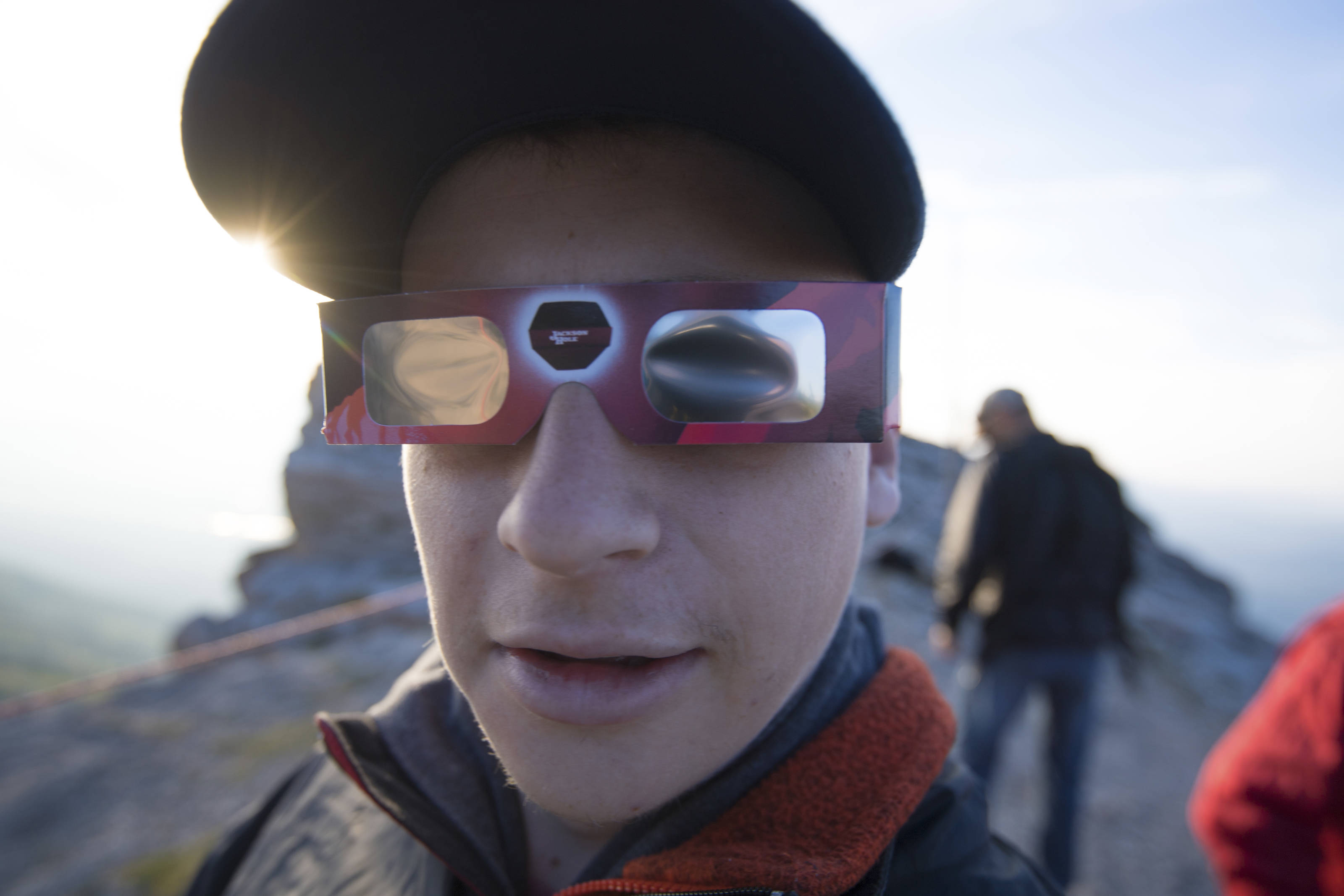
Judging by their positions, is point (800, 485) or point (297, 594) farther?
point (297, 594)

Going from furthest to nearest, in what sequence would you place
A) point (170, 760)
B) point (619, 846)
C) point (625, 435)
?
Answer: point (170, 760)
point (619, 846)
point (625, 435)

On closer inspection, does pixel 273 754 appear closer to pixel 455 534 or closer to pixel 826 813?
pixel 455 534

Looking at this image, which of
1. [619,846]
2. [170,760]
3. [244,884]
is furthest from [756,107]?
[170,760]

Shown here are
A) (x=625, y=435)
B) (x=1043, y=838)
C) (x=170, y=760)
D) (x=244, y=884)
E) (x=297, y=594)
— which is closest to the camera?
(x=625, y=435)

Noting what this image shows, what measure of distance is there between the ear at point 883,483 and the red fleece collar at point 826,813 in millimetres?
333

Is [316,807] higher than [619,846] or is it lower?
lower

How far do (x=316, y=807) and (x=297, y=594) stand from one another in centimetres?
684

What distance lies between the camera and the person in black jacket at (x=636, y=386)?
91cm

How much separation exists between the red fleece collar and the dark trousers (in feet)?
8.54

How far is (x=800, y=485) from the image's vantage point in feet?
3.19

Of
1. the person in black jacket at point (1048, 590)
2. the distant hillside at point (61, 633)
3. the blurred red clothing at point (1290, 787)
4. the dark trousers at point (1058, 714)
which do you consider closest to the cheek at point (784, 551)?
the blurred red clothing at point (1290, 787)

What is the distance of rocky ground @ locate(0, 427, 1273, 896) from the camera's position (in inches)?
123

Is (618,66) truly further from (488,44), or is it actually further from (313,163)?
(313,163)

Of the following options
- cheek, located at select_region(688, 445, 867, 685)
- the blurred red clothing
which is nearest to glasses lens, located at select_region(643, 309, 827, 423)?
cheek, located at select_region(688, 445, 867, 685)
